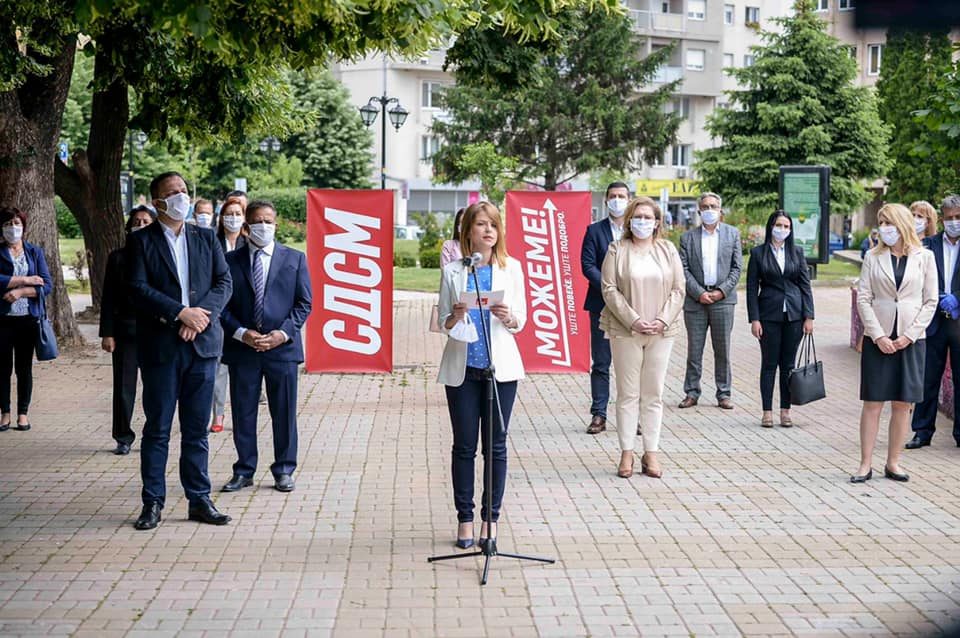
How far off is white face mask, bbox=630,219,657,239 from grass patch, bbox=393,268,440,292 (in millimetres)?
22519

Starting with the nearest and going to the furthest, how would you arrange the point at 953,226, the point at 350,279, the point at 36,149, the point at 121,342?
the point at 121,342
the point at 953,226
the point at 350,279
the point at 36,149

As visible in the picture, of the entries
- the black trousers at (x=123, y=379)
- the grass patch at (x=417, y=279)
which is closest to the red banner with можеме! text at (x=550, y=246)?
the black trousers at (x=123, y=379)

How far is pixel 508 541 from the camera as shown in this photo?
6801 mm

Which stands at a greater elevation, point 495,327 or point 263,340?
point 495,327

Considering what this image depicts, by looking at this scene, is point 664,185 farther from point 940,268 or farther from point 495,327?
point 495,327

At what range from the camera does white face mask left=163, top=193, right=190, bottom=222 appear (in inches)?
281

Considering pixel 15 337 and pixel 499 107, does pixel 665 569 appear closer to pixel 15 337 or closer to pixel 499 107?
pixel 15 337

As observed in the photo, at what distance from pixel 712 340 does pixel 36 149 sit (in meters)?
9.57

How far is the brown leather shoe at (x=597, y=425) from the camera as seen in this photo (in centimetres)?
1080

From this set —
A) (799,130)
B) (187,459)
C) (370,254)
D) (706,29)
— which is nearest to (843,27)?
(187,459)

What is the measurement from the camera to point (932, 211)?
405 inches

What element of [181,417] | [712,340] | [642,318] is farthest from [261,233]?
[712,340]

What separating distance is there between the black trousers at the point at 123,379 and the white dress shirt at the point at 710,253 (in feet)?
18.7

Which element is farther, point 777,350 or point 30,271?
point 777,350
